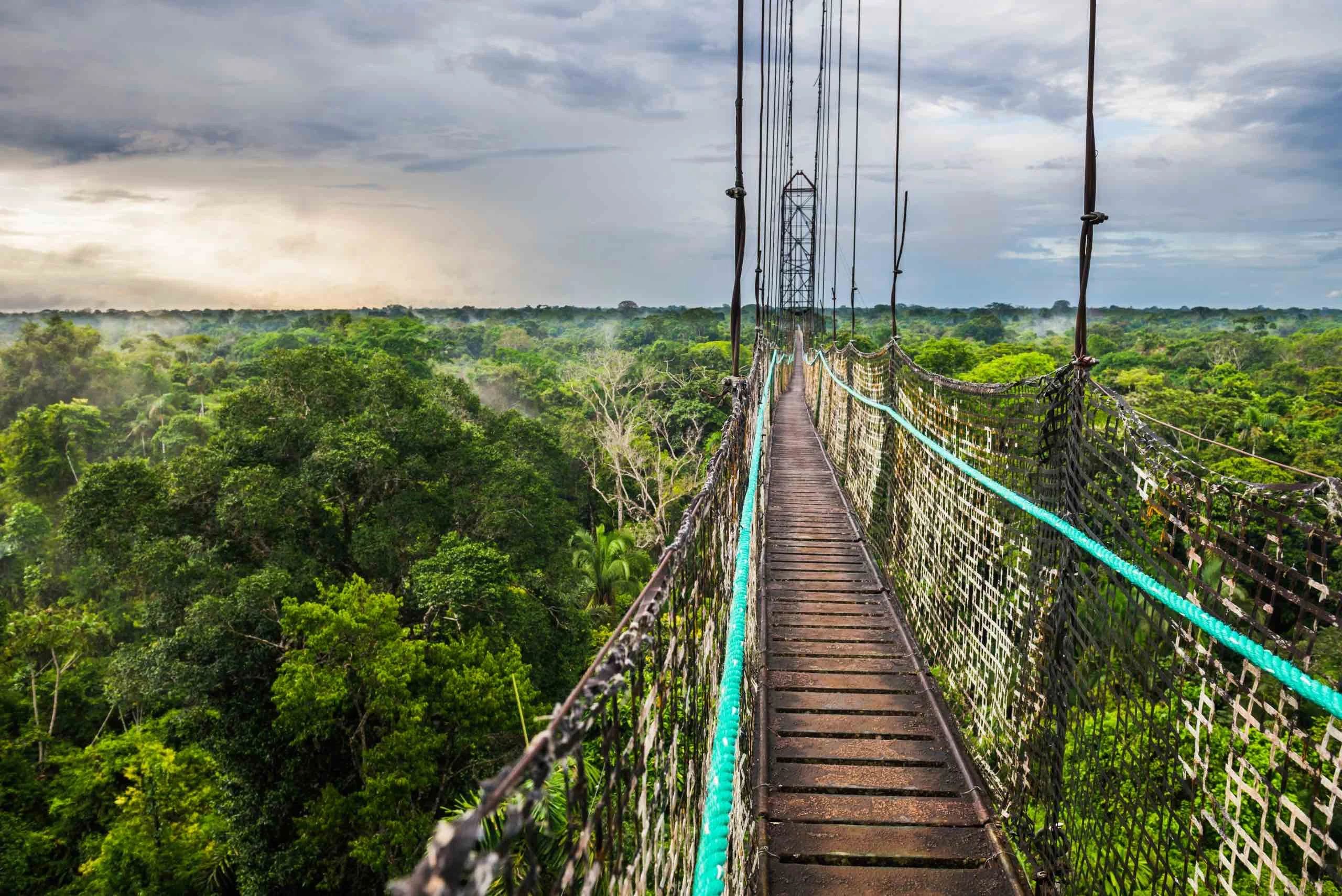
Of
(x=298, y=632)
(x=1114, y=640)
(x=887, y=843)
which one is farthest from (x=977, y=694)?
(x=298, y=632)

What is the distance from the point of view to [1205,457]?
15633 mm

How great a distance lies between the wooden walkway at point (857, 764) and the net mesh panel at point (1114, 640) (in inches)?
5.2

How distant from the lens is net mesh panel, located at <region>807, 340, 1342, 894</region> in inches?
55.8

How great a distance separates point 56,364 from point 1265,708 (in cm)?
3420

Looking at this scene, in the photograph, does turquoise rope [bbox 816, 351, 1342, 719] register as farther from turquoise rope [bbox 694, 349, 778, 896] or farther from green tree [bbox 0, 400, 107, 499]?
green tree [bbox 0, 400, 107, 499]

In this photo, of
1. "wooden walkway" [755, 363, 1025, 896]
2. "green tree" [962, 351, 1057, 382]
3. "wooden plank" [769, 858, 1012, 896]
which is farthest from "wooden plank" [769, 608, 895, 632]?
"green tree" [962, 351, 1057, 382]

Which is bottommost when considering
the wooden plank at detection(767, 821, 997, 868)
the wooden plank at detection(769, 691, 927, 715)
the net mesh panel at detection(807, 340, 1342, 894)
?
the wooden plank at detection(767, 821, 997, 868)

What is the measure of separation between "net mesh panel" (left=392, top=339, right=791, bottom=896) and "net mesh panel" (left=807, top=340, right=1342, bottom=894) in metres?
0.80

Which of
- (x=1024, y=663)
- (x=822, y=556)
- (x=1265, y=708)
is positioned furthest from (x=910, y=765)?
(x=822, y=556)

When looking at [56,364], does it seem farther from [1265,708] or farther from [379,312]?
[379,312]

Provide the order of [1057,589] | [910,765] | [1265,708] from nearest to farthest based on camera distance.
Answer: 1. [1265,708]
2. [1057,589]
3. [910,765]

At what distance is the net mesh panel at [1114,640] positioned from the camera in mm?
1418

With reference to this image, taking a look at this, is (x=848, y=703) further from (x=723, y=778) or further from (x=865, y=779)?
(x=723, y=778)

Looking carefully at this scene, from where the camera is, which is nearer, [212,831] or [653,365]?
[212,831]
